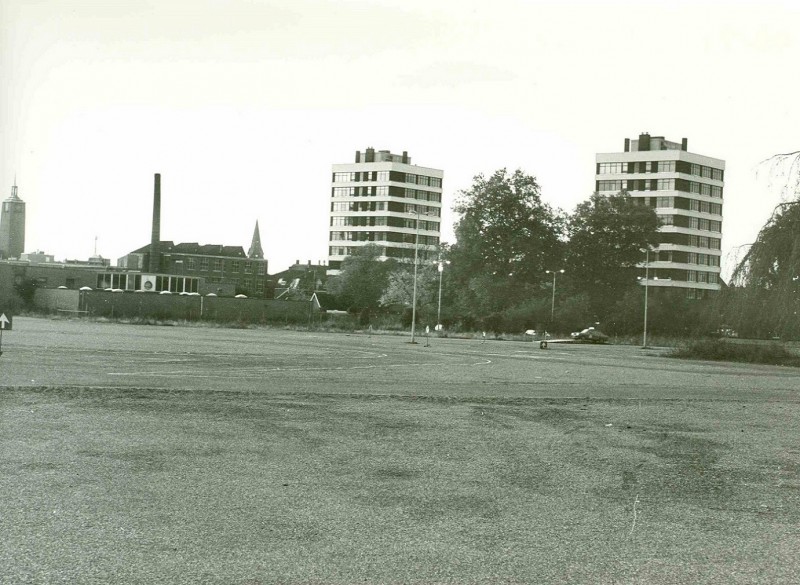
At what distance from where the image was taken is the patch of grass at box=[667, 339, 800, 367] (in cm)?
4441

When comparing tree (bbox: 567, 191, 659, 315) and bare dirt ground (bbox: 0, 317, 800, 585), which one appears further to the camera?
tree (bbox: 567, 191, 659, 315)

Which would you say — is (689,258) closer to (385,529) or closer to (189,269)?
(189,269)

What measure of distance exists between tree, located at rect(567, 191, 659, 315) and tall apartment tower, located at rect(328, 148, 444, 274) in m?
48.3

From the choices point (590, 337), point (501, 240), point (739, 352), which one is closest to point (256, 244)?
point (501, 240)

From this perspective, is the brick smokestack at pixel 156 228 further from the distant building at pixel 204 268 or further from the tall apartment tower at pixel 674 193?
the tall apartment tower at pixel 674 193

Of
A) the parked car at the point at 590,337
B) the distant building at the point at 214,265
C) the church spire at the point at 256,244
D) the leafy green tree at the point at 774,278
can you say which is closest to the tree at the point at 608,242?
the parked car at the point at 590,337

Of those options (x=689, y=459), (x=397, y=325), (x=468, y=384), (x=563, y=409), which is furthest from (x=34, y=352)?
(x=397, y=325)

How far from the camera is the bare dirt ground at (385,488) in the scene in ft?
20.9

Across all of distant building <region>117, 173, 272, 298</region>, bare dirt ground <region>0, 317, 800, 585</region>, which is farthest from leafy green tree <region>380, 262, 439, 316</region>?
bare dirt ground <region>0, 317, 800, 585</region>

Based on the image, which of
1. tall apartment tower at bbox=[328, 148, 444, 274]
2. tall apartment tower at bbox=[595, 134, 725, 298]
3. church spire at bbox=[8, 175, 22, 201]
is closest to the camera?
church spire at bbox=[8, 175, 22, 201]

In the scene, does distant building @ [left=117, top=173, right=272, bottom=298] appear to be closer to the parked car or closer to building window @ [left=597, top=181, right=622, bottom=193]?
building window @ [left=597, top=181, right=622, bottom=193]

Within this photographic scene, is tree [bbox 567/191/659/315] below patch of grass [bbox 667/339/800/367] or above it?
above

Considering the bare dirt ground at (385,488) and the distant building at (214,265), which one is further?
the distant building at (214,265)

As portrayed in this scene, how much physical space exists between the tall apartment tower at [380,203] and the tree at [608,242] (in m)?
48.3
